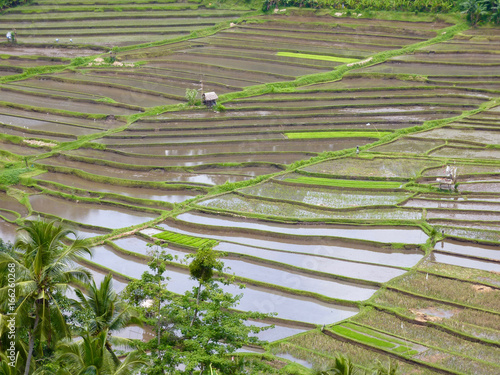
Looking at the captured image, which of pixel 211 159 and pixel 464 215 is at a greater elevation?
pixel 211 159

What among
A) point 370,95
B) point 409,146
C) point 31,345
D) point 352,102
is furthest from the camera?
point 370,95

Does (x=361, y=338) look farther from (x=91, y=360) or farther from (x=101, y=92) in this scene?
(x=101, y=92)

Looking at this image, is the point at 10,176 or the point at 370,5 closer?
the point at 10,176

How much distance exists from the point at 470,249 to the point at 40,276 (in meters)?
11.5

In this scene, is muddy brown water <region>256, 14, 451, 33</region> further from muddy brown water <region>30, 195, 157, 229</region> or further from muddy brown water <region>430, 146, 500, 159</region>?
muddy brown water <region>30, 195, 157, 229</region>

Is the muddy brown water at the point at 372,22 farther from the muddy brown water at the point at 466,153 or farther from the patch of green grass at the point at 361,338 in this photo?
the patch of green grass at the point at 361,338

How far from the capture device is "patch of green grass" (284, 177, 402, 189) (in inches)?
794

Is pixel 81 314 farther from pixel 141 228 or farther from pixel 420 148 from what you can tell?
pixel 420 148

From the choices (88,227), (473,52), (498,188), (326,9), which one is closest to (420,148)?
(498,188)

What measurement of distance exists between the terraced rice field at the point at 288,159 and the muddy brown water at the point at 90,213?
76 mm

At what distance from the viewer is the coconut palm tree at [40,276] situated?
8.66 metres

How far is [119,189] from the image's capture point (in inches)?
847

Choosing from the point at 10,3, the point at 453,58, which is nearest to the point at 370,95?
A: the point at 453,58

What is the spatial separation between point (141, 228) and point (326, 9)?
2186 cm
